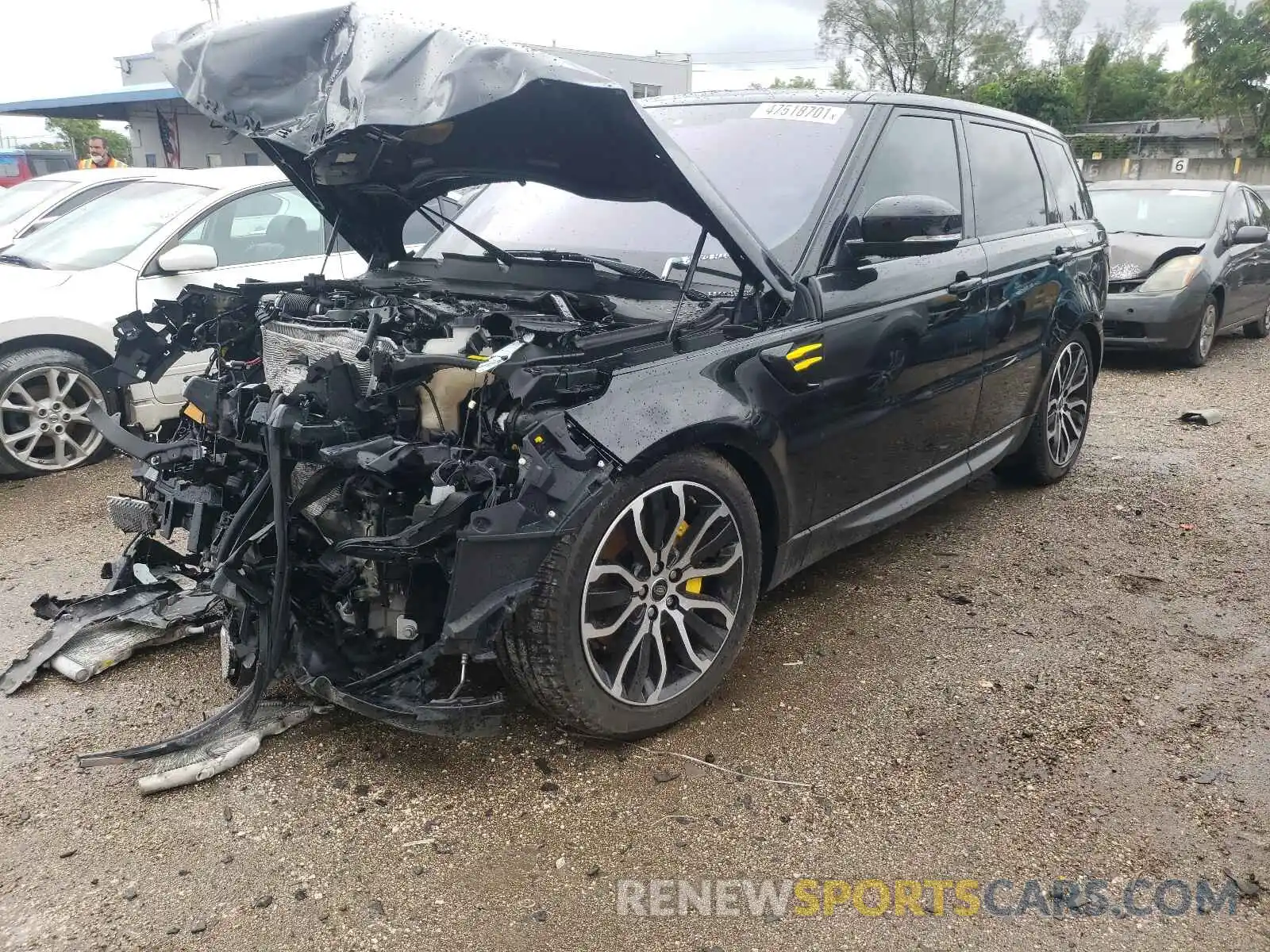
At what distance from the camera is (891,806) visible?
250 centimetres

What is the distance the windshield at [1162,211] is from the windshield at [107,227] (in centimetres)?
766

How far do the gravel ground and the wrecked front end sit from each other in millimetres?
249

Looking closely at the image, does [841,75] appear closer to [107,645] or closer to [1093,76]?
[1093,76]

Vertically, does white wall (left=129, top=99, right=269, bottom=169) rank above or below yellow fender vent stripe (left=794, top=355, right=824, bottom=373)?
above

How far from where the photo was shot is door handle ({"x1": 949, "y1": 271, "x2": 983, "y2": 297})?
3676 mm

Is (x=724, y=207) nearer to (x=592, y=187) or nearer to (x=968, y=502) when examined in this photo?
(x=592, y=187)

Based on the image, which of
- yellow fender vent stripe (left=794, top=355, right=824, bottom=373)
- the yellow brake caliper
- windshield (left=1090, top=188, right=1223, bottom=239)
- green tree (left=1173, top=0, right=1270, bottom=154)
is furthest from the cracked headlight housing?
green tree (left=1173, top=0, right=1270, bottom=154)

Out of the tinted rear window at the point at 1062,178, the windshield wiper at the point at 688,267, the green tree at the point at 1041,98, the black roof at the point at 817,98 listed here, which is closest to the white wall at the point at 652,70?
the green tree at the point at 1041,98

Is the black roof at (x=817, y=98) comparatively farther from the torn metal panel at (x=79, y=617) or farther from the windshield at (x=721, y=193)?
the torn metal panel at (x=79, y=617)

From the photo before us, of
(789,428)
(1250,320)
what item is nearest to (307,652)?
(789,428)

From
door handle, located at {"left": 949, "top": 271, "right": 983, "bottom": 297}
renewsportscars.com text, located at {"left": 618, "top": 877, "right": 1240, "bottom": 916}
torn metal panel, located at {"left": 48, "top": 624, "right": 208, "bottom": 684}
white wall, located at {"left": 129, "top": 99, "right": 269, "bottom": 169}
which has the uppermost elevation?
white wall, located at {"left": 129, "top": 99, "right": 269, "bottom": 169}

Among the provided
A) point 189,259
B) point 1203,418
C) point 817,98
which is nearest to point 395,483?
point 817,98

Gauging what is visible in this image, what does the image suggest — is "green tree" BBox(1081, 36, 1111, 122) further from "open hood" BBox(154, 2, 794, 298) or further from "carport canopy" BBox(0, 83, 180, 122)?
"open hood" BBox(154, 2, 794, 298)

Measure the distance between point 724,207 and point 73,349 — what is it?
4278mm
